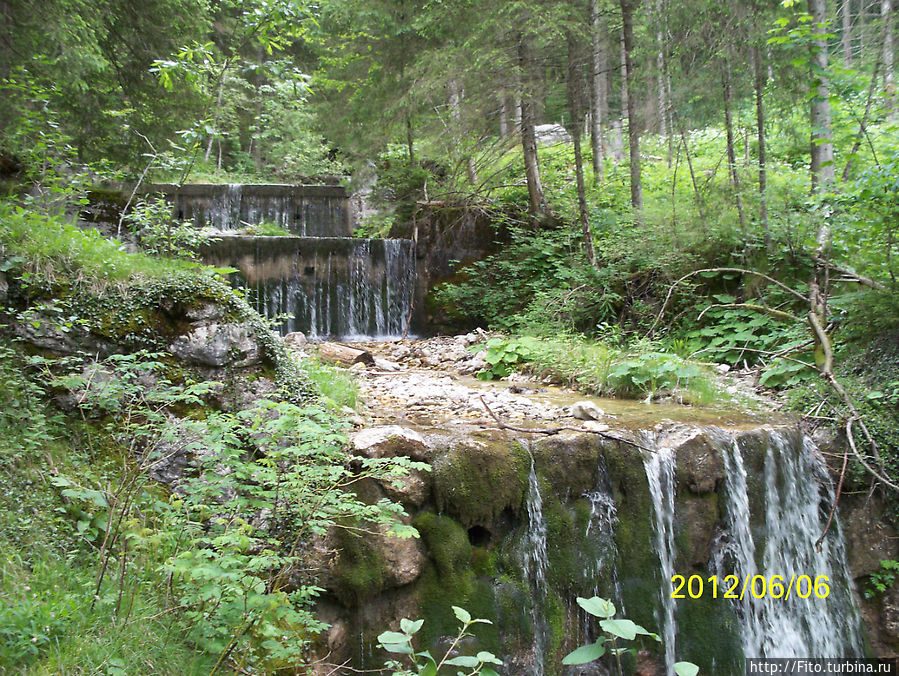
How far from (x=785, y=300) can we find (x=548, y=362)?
112 inches

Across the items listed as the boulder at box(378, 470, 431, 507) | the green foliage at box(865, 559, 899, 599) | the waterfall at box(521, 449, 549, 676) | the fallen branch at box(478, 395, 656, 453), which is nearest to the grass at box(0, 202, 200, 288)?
the boulder at box(378, 470, 431, 507)

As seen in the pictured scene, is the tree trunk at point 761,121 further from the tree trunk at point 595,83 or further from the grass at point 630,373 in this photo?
the tree trunk at point 595,83

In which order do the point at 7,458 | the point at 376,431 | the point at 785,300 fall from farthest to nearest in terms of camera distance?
the point at 785,300, the point at 376,431, the point at 7,458

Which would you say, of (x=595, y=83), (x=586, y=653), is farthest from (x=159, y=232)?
(x=595, y=83)

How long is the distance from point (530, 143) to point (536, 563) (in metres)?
7.84

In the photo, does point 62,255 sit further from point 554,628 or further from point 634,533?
point 634,533

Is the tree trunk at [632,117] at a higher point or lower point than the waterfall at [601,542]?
higher

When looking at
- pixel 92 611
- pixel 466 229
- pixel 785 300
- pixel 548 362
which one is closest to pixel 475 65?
pixel 466 229

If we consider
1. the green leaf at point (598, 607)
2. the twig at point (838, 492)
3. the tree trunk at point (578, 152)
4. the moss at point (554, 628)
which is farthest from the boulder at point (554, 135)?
the green leaf at point (598, 607)

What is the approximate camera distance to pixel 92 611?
7.26 ft

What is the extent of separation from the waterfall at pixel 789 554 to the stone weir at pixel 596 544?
1 cm

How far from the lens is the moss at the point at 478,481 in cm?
377

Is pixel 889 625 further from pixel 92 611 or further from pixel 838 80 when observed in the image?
pixel 92 611

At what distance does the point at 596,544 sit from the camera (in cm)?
404
